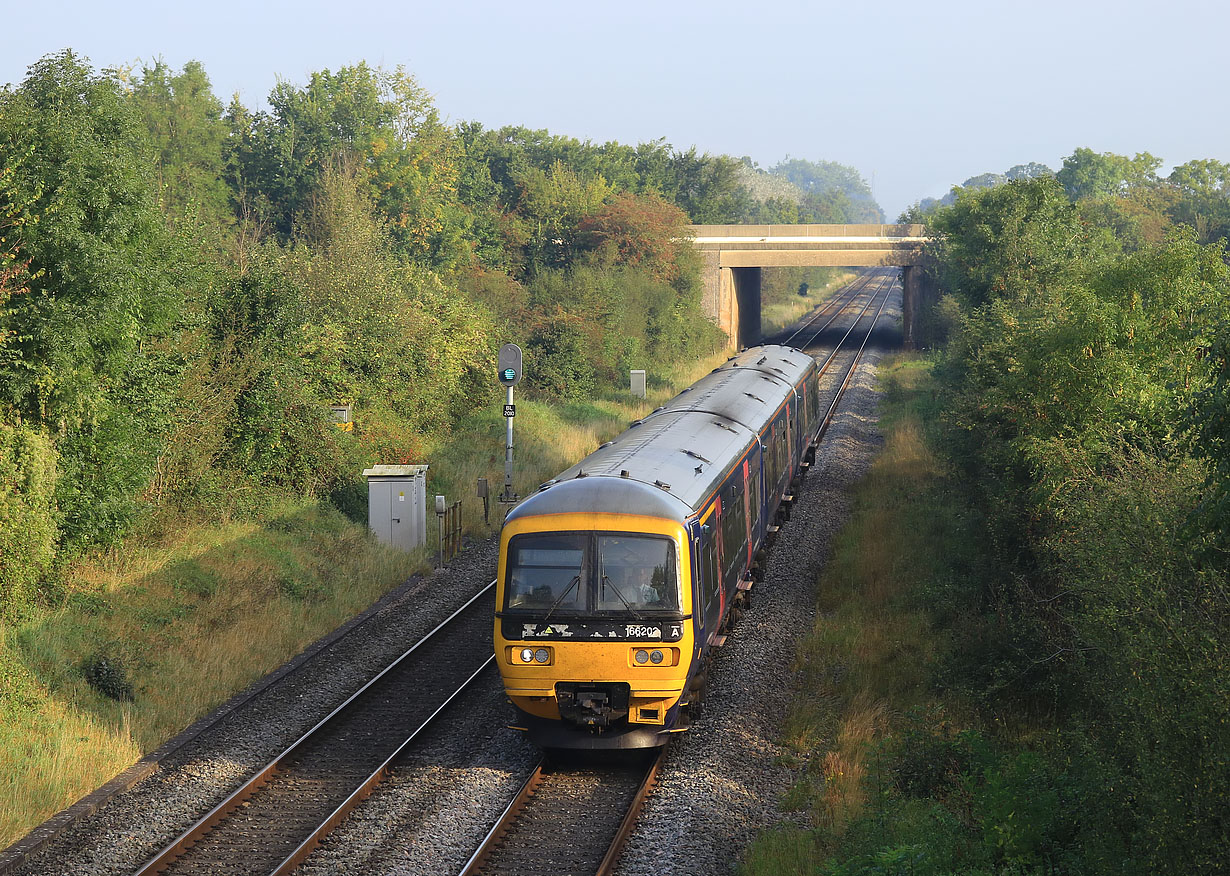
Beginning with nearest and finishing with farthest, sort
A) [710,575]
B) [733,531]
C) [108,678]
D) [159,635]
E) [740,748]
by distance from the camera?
[740,748], [710,575], [108,678], [733,531], [159,635]

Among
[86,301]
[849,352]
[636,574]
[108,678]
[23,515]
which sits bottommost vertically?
[108,678]

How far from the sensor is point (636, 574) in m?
11.1

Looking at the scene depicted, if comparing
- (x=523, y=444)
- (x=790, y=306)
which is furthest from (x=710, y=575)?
(x=790, y=306)

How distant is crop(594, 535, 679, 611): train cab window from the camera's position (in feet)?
36.2

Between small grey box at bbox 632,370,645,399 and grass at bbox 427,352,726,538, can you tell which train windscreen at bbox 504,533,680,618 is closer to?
grass at bbox 427,352,726,538

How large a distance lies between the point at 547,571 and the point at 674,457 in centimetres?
338

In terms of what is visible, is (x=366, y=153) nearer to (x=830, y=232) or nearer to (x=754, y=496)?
(x=830, y=232)

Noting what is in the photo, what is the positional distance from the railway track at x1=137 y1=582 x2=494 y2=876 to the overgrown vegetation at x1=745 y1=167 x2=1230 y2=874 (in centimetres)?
419

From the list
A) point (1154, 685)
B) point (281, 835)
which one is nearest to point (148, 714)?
point (281, 835)

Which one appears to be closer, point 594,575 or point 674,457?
point 594,575

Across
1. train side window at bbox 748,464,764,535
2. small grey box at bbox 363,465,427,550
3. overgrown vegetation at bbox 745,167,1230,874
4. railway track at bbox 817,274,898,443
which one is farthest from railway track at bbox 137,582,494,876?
railway track at bbox 817,274,898,443

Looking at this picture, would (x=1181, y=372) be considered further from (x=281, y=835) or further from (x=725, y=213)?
(x=725, y=213)

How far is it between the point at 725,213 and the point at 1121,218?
2647 cm

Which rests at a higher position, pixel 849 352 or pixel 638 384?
pixel 849 352
